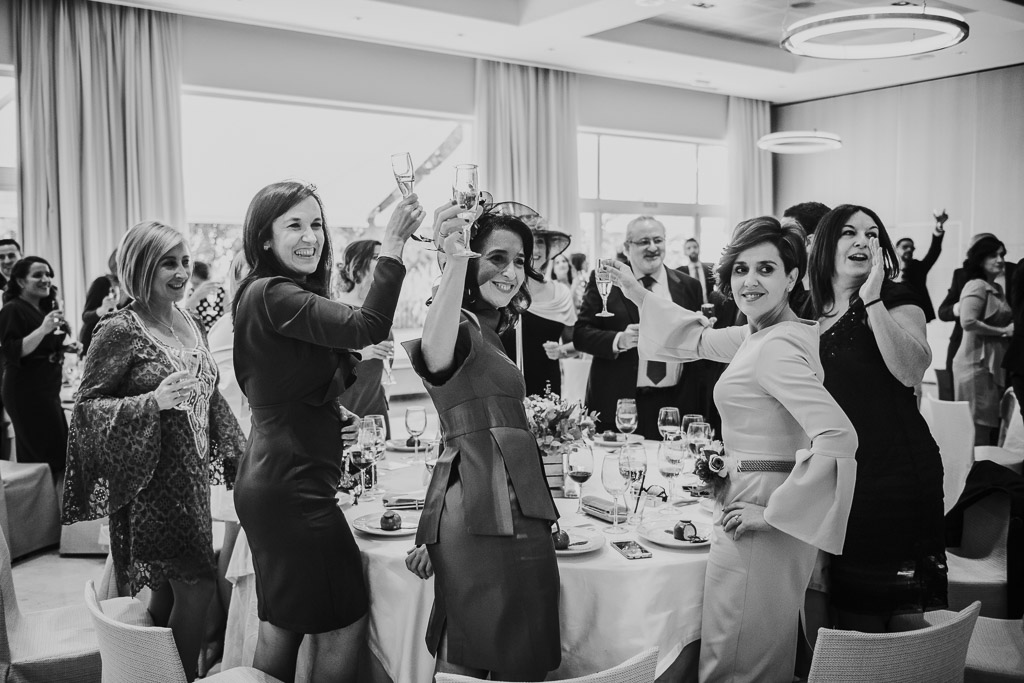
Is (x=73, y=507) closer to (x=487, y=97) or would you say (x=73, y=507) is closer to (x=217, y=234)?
(x=217, y=234)

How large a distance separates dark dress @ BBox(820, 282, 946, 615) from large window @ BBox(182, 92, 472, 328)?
6397 mm

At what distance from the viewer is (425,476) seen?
116 inches

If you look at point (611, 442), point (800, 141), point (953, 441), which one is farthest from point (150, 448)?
point (800, 141)

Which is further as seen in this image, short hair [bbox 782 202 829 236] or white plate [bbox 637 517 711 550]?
short hair [bbox 782 202 829 236]

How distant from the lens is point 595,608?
2.12 metres

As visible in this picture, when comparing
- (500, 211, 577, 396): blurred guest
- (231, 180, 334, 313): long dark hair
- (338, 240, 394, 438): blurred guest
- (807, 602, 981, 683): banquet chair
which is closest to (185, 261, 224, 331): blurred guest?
(338, 240, 394, 438): blurred guest

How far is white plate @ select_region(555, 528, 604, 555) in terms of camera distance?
2.15m

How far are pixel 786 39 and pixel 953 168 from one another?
19.2ft

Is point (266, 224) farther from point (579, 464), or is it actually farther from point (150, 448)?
point (579, 464)

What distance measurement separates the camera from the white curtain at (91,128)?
7.26 m

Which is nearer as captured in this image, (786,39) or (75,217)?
(786,39)

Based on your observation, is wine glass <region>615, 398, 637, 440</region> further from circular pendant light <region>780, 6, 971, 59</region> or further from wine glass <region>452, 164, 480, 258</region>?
circular pendant light <region>780, 6, 971, 59</region>

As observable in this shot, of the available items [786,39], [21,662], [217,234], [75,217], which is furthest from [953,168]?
[21,662]

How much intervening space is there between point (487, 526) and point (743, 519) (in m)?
0.64
